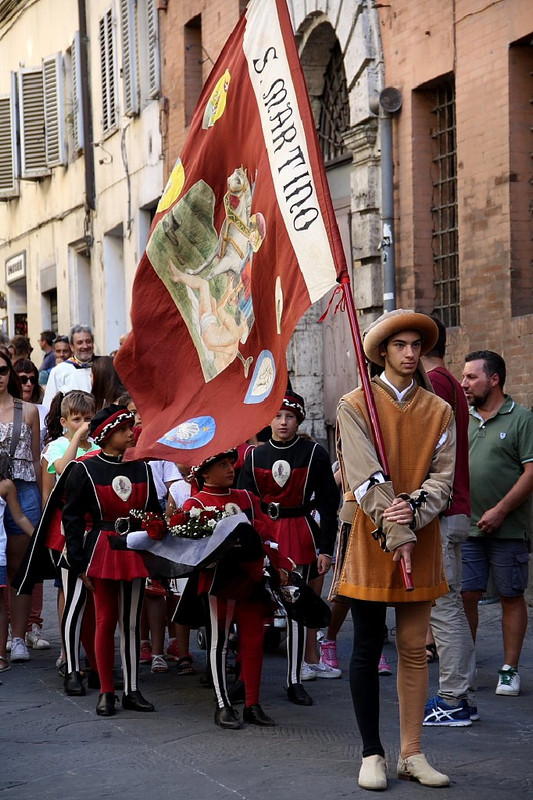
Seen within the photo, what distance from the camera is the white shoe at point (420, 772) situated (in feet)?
18.3

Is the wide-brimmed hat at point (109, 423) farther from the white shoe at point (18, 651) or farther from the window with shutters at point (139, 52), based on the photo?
the window with shutters at point (139, 52)

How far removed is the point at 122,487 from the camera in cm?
745

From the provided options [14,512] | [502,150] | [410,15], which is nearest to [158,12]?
[410,15]

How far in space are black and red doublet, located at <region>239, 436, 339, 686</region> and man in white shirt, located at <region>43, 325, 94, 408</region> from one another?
387 centimetres

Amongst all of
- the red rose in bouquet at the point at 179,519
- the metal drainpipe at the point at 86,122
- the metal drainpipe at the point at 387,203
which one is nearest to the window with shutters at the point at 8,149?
the metal drainpipe at the point at 86,122

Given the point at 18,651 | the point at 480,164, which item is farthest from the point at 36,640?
the point at 480,164

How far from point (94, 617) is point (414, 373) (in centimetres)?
301

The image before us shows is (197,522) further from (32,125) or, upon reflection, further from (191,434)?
(32,125)

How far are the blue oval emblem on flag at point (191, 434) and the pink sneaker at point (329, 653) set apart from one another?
1.89m

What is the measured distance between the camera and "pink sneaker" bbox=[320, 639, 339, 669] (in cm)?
805

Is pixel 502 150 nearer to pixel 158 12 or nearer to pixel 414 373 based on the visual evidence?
pixel 414 373

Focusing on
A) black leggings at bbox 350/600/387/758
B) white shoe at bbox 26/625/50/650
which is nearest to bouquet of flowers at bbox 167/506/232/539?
black leggings at bbox 350/600/387/758

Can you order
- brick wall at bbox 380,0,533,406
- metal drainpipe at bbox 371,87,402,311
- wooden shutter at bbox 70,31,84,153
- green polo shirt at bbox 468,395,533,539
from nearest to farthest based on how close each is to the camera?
green polo shirt at bbox 468,395,533,539 → brick wall at bbox 380,0,533,406 → metal drainpipe at bbox 371,87,402,311 → wooden shutter at bbox 70,31,84,153

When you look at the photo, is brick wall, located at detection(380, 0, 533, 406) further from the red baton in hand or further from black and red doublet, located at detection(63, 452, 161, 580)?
the red baton in hand
